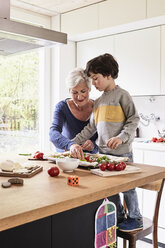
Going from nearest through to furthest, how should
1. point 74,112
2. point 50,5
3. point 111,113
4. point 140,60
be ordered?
point 111,113 < point 74,112 < point 140,60 < point 50,5

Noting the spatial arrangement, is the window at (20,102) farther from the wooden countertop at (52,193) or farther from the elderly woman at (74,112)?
the wooden countertop at (52,193)

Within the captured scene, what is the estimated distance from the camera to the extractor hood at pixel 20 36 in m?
1.94

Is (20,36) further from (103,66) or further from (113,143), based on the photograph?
(113,143)

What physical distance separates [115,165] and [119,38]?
2667mm

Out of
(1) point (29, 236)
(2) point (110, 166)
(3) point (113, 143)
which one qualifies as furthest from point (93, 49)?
(1) point (29, 236)

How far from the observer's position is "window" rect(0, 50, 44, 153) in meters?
4.12

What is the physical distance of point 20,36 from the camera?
2033 mm

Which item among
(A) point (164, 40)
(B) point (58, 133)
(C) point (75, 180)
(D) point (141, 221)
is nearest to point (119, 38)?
(A) point (164, 40)

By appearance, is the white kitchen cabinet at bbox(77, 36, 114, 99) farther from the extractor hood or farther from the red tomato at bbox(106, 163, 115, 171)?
the red tomato at bbox(106, 163, 115, 171)

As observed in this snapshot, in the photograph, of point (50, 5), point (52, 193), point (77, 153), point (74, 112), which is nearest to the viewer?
point (52, 193)

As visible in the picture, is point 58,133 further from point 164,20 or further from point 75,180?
point 164,20

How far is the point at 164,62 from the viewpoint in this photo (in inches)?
145

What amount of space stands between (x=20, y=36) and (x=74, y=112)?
0.85 meters

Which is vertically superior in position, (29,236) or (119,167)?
(119,167)
